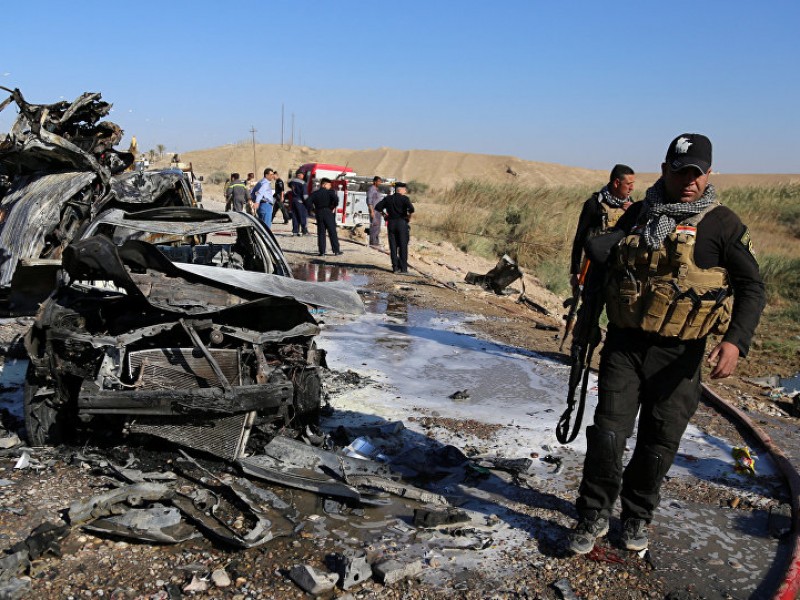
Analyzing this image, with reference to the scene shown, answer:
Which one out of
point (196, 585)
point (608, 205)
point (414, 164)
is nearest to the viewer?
point (196, 585)

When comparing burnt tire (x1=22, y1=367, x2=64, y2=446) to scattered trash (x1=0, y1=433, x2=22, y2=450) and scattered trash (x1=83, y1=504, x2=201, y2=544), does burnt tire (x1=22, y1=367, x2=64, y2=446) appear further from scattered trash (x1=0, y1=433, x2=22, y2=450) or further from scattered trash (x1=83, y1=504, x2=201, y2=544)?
scattered trash (x1=83, y1=504, x2=201, y2=544)

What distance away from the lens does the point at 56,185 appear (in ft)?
30.7

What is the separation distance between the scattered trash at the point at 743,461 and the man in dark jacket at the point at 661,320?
1.65m

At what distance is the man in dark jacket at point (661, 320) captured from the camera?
11.1 feet

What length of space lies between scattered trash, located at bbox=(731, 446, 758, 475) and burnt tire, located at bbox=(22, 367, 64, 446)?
4.67 metres

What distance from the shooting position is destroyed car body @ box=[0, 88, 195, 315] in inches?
341

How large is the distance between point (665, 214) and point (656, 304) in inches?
18.3

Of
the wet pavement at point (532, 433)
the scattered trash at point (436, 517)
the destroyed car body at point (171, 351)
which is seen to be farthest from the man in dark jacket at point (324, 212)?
the scattered trash at point (436, 517)

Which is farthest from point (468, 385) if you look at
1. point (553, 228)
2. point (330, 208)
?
point (553, 228)

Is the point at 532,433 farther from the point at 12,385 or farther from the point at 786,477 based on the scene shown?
the point at 12,385

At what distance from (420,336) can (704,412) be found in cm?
356

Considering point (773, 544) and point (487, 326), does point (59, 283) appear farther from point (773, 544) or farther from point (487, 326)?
point (487, 326)

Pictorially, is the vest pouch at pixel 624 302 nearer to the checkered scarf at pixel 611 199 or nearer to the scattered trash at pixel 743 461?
the scattered trash at pixel 743 461

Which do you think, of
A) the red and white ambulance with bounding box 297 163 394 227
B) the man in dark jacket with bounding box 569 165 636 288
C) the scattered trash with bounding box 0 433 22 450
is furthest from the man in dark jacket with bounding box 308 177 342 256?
the scattered trash with bounding box 0 433 22 450
